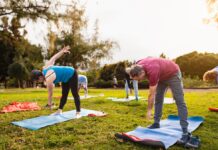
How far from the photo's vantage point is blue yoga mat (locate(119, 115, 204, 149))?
3.91 metres

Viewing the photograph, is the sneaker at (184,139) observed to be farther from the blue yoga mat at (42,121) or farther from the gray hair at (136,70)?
the blue yoga mat at (42,121)

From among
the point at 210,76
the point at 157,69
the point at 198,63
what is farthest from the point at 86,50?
the point at 157,69

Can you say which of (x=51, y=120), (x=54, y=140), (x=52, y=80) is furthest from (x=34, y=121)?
(x=54, y=140)

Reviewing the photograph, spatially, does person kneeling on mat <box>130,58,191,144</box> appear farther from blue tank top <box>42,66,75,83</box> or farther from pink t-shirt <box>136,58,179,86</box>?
blue tank top <box>42,66,75,83</box>

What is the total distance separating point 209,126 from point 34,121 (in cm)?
368

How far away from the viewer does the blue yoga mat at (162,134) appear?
3907 mm

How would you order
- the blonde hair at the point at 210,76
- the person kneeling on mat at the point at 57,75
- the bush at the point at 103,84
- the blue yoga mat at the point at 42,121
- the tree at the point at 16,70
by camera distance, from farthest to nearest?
1. the tree at the point at 16,70
2. the bush at the point at 103,84
3. the person kneeling on mat at the point at 57,75
4. the blue yoga mat at the point at 42,121
5. the blonde hair at the point at 210,76

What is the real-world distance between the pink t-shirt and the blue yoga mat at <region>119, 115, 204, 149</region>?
0.87 metres

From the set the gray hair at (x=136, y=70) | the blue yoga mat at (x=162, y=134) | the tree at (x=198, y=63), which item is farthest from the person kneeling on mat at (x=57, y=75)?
the tree at (x=198, y=63)

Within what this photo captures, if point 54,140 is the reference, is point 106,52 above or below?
above

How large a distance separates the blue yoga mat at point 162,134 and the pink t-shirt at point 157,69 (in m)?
0.87

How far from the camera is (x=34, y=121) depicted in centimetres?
577

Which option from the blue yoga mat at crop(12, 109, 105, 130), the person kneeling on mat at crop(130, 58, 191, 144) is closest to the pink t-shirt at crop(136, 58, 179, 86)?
the person kneeling on mat at crop(130, 58, 191, 144)

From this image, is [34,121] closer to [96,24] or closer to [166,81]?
[166,81]
